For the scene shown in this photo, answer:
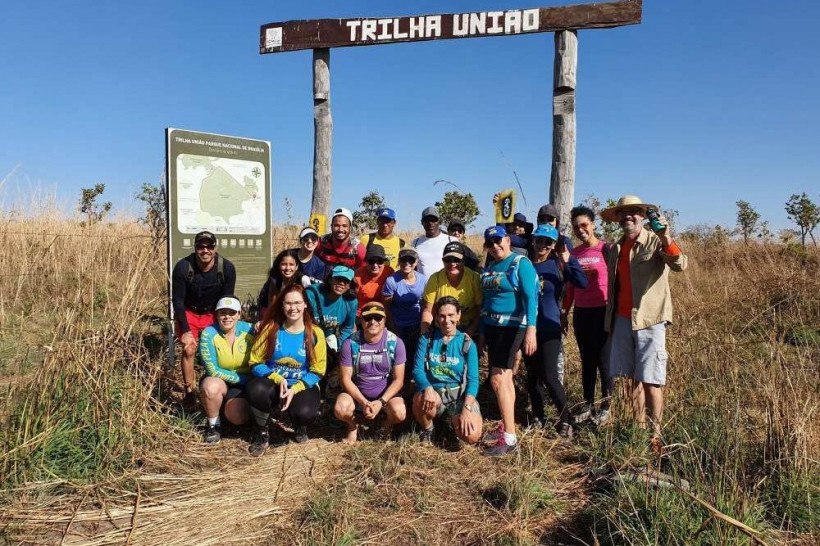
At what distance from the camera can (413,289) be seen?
15.6 ft

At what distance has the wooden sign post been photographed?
5895mm

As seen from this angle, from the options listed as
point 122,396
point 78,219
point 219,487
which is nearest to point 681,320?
point 219,487

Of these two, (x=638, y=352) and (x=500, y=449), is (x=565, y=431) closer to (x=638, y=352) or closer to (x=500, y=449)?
(x=500, y=449)

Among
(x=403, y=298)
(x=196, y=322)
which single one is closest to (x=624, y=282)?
(x=403, y=298)

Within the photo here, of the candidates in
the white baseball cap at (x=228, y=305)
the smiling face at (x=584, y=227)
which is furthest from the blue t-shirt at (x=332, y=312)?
the smiling face at (x=584, y=227)

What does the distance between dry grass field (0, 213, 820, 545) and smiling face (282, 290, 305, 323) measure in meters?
1.04

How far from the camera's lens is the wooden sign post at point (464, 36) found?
232 inches

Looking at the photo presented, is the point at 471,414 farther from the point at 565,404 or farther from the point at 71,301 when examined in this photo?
the point at 71,301

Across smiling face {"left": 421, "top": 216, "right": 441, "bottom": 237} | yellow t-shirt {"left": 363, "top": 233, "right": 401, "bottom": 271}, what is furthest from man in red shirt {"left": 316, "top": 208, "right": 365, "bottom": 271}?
smiling face {"left": 421, "top": 216, "right": 441, "bottom": 237}

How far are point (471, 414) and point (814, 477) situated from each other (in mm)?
2070

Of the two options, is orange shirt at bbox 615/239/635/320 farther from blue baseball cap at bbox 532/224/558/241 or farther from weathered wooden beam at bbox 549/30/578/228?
weathered wooden beam at bbox 549/30/578/228

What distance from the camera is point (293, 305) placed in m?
4.11

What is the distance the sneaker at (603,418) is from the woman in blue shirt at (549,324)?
24 centimetres

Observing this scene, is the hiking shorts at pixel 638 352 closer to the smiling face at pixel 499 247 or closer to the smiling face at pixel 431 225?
the smiling face at pixel 499 247
